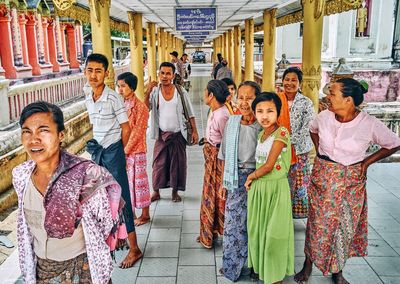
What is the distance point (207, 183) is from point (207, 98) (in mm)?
796

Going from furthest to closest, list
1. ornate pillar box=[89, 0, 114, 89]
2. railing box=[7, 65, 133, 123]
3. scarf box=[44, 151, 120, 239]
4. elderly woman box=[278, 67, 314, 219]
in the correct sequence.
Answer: railing box=[7, 65, 133, 123] < ornate pillar box=[89, 0, 114, 89] < elderly woman box=[278, 67, 314, 219] < scarf box=[44, 151, 120, 239]

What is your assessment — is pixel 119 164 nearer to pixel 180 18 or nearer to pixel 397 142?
Result: pixel 397 142

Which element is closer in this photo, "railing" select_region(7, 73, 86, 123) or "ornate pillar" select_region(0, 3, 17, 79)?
"railing" select_region(7, 73, 86, 123)

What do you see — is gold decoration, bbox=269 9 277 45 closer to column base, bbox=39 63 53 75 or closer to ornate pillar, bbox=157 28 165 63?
ornate pillar, bbox=157 28 165 63

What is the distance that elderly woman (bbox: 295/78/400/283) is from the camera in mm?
2863

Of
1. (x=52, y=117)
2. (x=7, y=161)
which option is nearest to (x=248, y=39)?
(x=7, y=161)

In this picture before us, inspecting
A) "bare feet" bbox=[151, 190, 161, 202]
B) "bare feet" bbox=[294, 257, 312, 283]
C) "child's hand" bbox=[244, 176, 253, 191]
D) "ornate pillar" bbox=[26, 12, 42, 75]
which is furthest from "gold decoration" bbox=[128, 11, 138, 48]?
"ornate pillar" bbox=[26, 12, 42, 75]

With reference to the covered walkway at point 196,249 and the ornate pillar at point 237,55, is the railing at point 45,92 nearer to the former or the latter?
the covered walkway at point 196,249

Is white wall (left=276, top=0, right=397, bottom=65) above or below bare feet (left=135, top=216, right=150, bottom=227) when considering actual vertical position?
above

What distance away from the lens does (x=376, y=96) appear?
13281 millimetres

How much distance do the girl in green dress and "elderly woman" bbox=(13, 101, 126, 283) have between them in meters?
1.22

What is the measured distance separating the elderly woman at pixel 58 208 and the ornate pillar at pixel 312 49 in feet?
14.9

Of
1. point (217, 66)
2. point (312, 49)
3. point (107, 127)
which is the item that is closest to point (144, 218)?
point (107, 127)

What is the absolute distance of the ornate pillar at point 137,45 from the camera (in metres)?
10.5
